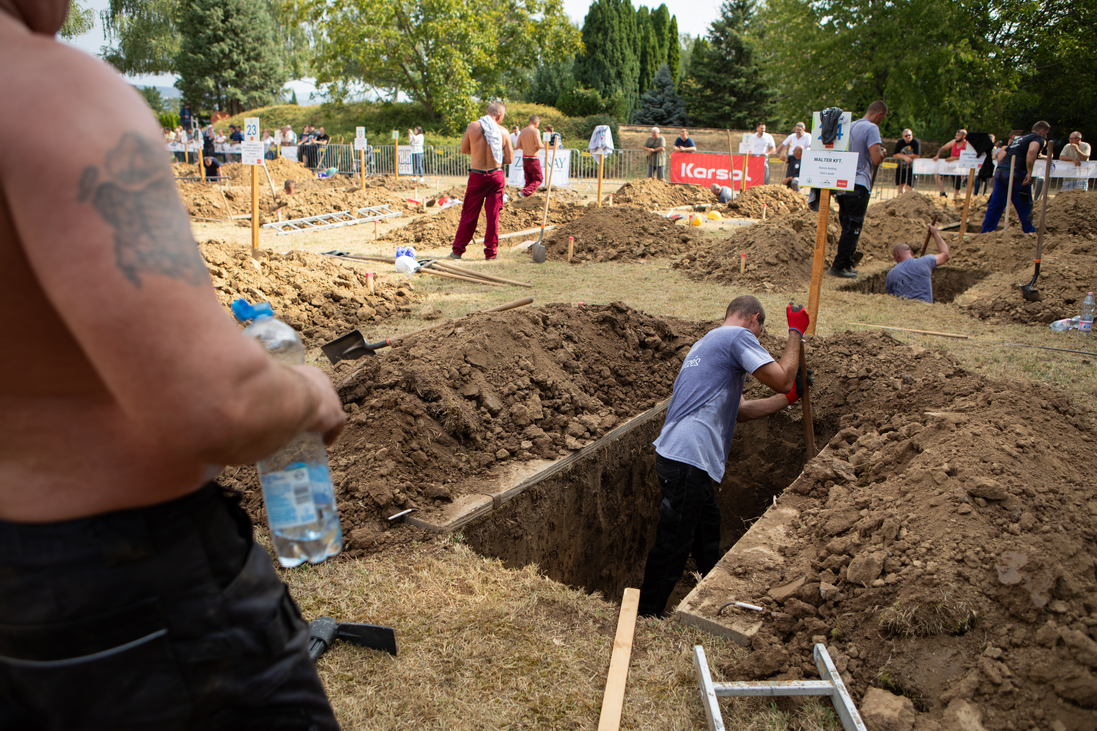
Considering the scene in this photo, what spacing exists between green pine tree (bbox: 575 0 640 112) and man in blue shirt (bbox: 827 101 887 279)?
109 ft

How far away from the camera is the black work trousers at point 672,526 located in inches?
172

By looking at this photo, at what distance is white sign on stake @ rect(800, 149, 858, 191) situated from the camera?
6.66 meters

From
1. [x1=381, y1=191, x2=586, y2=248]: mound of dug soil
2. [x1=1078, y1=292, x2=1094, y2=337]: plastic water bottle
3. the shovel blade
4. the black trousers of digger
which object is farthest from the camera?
[x1=381, y1=191, x2=586, y2=248]: mound of dug soil

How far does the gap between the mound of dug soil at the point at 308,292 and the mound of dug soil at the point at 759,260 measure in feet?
14.9

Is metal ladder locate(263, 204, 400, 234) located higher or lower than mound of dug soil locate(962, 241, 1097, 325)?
higher

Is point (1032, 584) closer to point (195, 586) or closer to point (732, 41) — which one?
point (195, 586)

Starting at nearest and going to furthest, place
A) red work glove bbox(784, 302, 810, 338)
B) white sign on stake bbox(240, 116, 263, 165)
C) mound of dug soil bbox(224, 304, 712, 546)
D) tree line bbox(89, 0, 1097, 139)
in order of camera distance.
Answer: mound of dug soil bbox(224, 304, 712, 546) < red work glove bbox(784, 302, 810, 338) < white sign on stake bbox(240, 116, 263, 165) < tree line bbox(89, 0, 1097, 139)

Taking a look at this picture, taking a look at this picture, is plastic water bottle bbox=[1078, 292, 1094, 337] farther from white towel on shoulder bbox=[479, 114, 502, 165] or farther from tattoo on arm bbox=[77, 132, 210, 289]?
tattoo on arm bbox=[77, 132, 210, 289]

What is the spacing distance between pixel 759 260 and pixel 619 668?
8477 mm

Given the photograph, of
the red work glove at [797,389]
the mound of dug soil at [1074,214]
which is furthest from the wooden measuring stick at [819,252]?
the mound of dug soil at [1074,214]

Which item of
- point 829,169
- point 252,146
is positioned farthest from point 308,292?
point 829,169

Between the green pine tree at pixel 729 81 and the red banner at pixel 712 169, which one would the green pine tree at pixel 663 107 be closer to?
the green pine tree at pixel 729 81

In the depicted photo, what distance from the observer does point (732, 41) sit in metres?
37.6

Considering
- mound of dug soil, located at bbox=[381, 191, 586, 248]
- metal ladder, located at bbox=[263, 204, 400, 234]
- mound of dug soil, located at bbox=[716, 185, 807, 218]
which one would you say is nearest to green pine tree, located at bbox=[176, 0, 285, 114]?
metal ladder, located at bbox=[263, 204, 400, 234]
